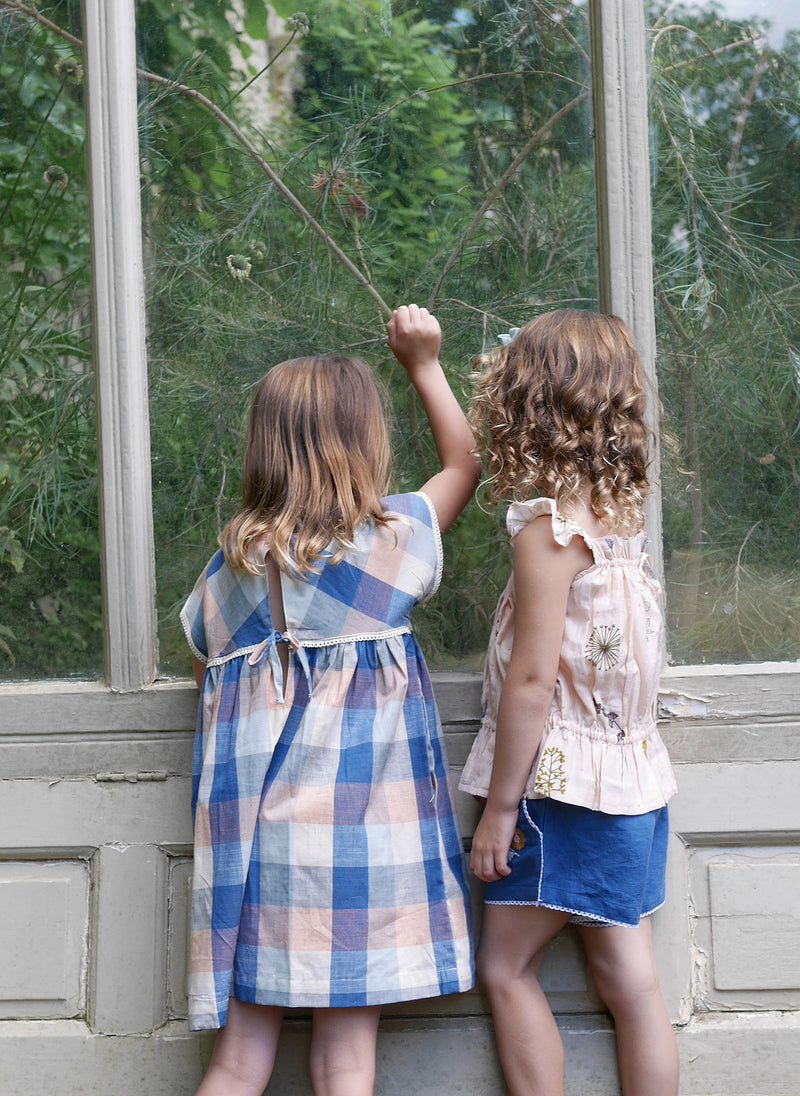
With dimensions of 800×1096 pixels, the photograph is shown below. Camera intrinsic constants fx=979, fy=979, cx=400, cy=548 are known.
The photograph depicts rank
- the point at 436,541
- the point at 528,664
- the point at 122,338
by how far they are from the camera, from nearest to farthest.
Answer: the point at 528,664 → the point at 436,541 → the point at 122,338

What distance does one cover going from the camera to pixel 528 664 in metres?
1.51

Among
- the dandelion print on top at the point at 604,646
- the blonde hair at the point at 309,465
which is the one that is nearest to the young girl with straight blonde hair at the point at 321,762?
the blonde hair at the point at 309,465

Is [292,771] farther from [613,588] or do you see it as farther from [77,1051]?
[77,1051]

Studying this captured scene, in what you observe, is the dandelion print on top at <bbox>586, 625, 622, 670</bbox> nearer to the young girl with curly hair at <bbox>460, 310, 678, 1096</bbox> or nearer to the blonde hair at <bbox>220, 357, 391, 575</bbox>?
the young girl with curly hair at <bbox>460, 310, 678, 1096</bbox>

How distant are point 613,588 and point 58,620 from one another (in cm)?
112

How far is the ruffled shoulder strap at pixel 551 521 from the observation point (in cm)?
150

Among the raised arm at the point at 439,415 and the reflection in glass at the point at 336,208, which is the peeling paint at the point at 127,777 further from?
the raised arm at the point at 439,415

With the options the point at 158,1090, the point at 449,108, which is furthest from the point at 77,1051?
the point at 449,108

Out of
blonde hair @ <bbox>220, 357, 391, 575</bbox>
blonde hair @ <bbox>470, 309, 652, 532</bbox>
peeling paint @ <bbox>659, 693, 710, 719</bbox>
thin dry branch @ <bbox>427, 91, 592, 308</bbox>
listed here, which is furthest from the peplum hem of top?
thin dry branch @ <bbox>427, 91, 592, 308</bbox>

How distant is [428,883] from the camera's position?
5.16 ft

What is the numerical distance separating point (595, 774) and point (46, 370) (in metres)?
1.35

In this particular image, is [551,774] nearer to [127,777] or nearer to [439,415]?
[439,415]

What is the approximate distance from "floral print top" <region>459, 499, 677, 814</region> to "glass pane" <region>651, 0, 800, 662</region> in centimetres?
35

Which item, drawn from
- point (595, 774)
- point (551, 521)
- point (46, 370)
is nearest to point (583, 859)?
point (595, 774)
